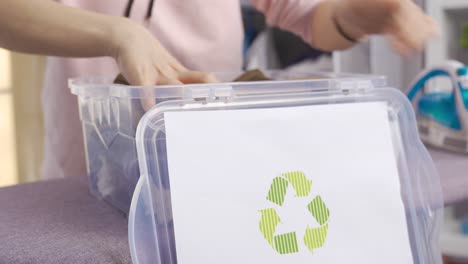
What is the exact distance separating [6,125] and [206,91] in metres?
1.47

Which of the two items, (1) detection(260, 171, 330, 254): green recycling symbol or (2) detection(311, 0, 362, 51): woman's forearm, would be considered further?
(2) detection(311, 0, 362, 51): woman's forearm

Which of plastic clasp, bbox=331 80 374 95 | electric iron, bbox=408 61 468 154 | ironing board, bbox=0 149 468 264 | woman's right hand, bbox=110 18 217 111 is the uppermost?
woman's right hand, bbox=110 18 217 111

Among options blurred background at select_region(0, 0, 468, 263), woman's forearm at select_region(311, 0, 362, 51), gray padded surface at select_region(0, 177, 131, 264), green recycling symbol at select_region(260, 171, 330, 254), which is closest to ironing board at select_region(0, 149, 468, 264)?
gray padded surface at select_region(0, 177, 131, 264)

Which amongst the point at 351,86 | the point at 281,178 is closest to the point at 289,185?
the point at 281,178

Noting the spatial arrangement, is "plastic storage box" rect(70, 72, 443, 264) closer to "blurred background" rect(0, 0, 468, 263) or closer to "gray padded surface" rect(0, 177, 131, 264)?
"gray padded surface" rect(0, 177, 131, 264)

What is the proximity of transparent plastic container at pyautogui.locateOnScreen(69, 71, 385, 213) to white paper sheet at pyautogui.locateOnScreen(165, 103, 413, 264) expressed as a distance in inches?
1.3

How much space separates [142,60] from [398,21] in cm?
31

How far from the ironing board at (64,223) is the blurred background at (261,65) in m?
0.86

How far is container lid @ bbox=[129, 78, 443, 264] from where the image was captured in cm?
40

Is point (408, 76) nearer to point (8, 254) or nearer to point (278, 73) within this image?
point (278, 73)

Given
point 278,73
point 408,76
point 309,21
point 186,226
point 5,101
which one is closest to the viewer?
point 186,226

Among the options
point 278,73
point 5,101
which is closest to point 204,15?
point 278,73

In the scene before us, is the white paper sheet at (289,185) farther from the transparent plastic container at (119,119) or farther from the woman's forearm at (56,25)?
the woman's forearm at (56,25)

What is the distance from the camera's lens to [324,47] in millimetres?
836
